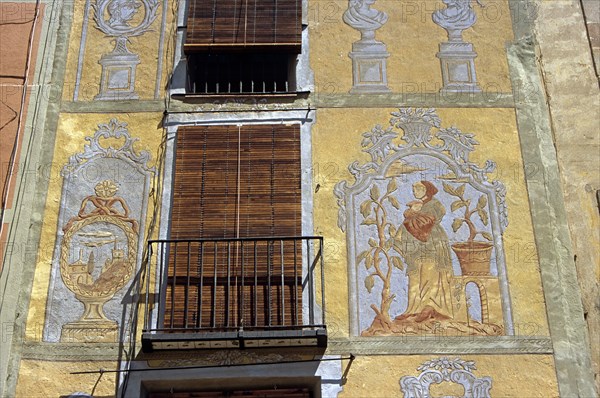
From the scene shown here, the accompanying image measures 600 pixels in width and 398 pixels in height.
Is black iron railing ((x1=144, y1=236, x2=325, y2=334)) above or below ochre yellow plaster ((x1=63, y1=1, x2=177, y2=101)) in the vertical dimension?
below

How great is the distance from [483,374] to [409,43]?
4.43 metres

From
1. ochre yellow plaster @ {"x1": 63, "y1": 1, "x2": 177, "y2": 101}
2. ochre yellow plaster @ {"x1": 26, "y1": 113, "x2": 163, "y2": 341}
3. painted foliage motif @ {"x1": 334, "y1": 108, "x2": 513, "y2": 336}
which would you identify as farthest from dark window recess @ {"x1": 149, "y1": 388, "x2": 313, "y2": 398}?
ochre yellow plaster @ {"x1": 63, "y1": 1, "x2": 177, "y2": 101}

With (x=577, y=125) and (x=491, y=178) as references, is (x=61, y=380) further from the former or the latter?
(x=577, y=125)

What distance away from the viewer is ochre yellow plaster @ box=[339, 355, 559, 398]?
1085 centimetres

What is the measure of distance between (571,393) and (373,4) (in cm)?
557

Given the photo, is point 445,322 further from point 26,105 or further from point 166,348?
point 26,105

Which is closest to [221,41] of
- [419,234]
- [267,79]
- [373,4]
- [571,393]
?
[267,79]

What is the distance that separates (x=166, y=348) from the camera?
1105 cm

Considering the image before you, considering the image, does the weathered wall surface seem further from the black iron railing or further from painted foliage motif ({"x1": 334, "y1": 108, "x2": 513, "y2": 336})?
the black iron railing

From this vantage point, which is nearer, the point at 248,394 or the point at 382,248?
the point at 248,394

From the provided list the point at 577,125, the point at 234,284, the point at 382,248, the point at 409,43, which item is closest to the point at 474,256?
the point at 382,248

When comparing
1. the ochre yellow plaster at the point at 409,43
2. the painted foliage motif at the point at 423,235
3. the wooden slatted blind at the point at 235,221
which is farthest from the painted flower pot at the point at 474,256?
the ochre yellow plaster at the point at 409,43

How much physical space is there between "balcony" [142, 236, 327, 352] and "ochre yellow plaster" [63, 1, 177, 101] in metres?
2.32

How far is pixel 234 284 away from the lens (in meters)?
11.4
